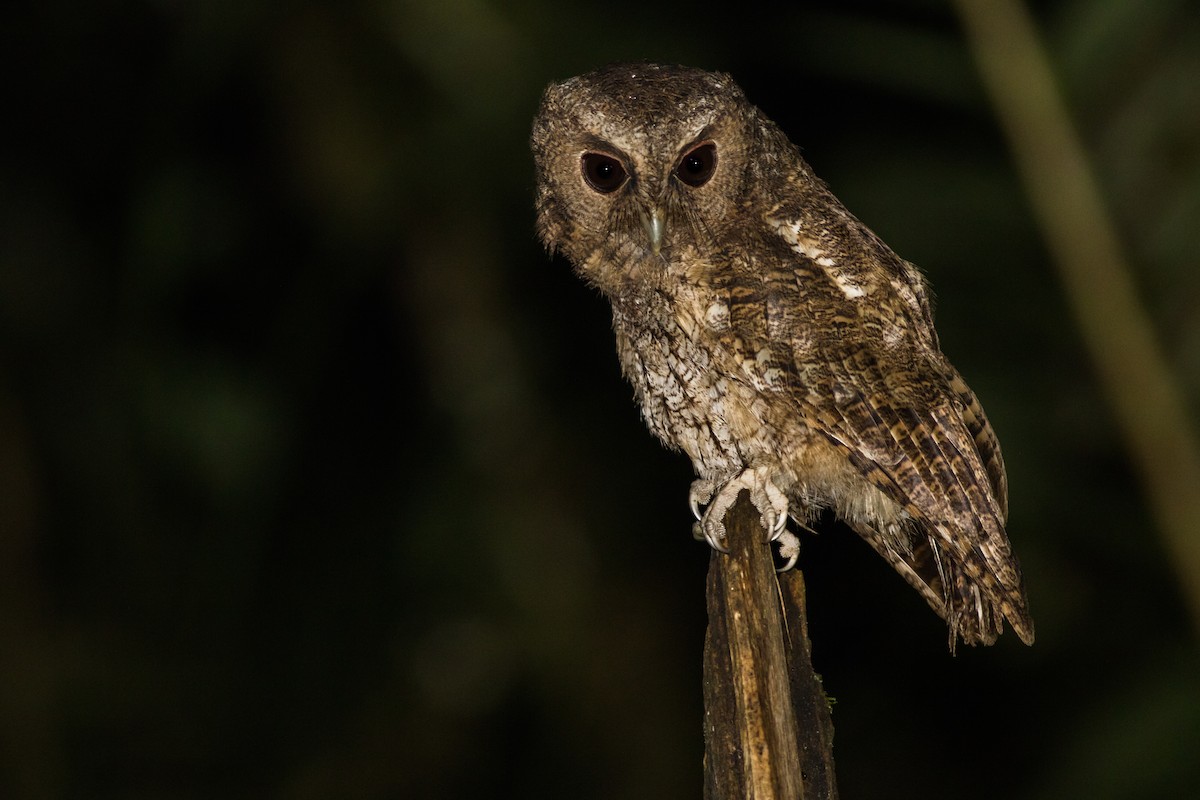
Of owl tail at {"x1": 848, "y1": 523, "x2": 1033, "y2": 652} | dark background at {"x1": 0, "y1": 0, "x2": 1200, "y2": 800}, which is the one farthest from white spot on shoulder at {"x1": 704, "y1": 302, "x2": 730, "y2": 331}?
dark background at {"x1": 0, "y1": 0, "x2": 1200, "y2": 800}

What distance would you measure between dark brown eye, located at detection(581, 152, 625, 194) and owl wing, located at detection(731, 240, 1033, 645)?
39cm

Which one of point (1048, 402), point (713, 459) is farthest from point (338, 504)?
point (1048, 402)

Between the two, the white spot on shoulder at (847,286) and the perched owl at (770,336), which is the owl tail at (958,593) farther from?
the white spot on shoulder at (847,286)

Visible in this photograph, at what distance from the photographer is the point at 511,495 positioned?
172 inches

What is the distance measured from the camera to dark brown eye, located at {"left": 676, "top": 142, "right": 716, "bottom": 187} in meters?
2.55

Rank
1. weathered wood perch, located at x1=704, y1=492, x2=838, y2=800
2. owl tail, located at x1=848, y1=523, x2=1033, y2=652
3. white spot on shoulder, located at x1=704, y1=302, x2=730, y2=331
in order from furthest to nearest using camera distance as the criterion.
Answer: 1. white spot on shoulder, located at x1=704, y1=302, x2=730, y2=331
2. owl tail, located at x1=848, y1=523, x2=1033, y2=652
3. weathered wood perch, located at x1=704, y1=492, x2=838, y2=800

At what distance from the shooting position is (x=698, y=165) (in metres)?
2.57

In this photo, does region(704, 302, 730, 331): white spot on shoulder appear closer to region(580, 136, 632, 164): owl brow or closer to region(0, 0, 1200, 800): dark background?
region(580, 136, 632, 164): owl brow

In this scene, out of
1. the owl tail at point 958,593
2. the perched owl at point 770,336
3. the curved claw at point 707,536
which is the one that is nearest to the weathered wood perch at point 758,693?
the curved claw at point 707,536

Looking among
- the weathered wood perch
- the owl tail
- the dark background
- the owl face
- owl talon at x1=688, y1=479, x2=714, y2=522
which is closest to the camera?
the weathered wood perch

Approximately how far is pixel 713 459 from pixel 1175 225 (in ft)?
3.15

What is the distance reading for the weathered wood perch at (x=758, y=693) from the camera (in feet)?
5.13

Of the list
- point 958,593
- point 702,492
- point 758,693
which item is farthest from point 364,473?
point 758,693

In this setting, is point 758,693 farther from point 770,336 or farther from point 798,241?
point 798,241
